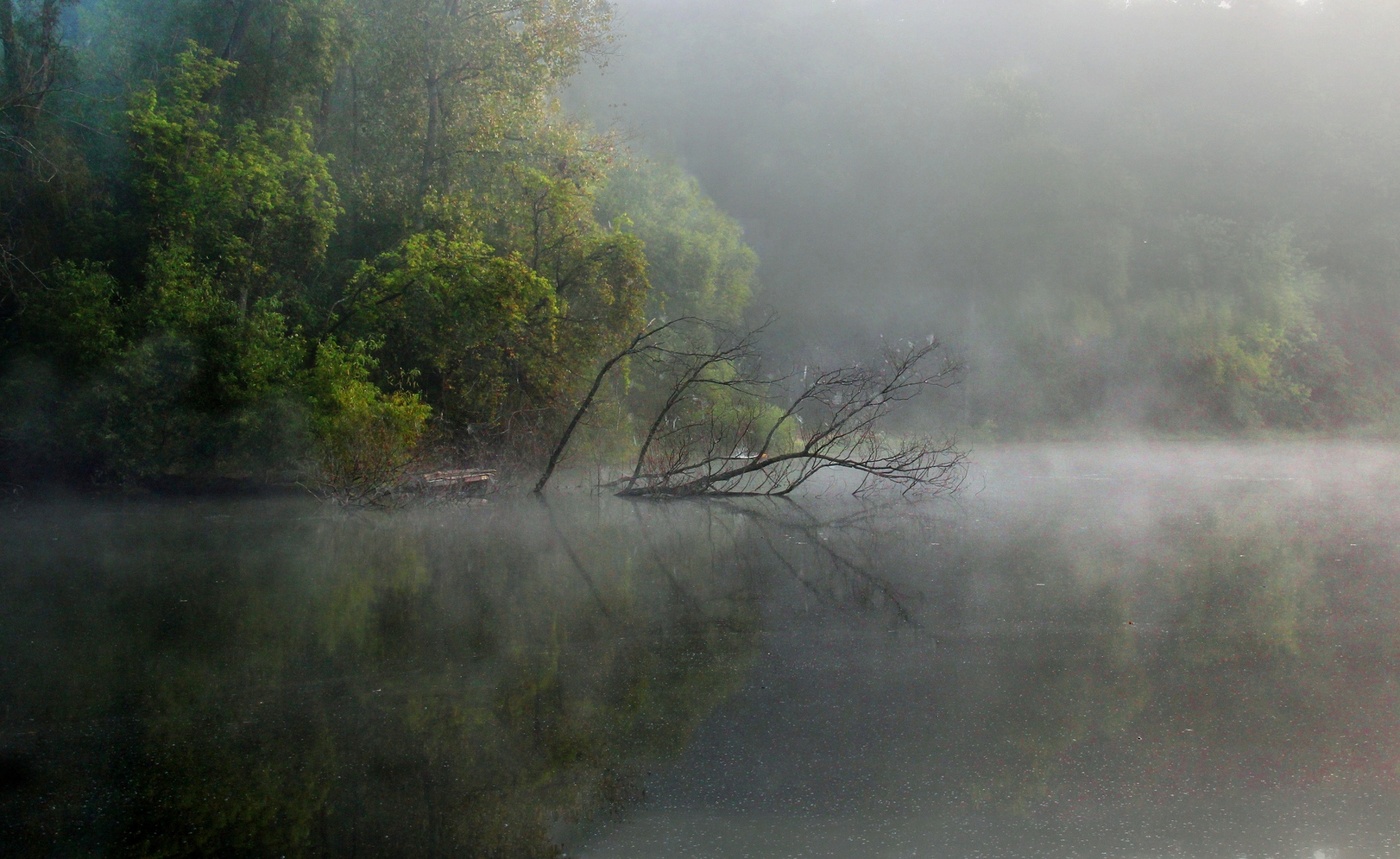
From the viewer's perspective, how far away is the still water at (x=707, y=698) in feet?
13.9

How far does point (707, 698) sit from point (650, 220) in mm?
24984

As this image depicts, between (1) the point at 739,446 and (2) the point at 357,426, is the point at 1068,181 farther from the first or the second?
(2) the point at 357,426

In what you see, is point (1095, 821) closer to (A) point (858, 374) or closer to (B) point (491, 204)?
(A) point (858, 374)

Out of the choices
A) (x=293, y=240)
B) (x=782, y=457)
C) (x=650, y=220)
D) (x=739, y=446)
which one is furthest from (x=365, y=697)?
(x=650, y=220)

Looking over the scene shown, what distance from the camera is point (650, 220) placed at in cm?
2977

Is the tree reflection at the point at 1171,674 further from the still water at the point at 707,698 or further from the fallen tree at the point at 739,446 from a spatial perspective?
the fallen tree at the point at 739,446

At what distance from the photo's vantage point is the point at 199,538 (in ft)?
40.9

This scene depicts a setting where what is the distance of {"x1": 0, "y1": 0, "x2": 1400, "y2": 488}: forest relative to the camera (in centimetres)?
1661

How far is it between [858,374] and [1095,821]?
1242 cm

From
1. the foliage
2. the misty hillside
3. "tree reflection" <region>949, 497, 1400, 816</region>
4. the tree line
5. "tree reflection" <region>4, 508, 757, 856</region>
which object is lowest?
"tree reflection" <region>4, 508, 757, 856</region>

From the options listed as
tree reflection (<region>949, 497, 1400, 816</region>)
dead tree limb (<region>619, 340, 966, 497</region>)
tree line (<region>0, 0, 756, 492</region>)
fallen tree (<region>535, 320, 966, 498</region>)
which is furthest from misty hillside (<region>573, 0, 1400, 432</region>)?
tree reflection (<region>949, 497, 1400, 816</region>)

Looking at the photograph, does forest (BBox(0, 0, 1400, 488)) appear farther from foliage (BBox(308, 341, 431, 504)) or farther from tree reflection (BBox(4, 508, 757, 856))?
tree reflection (BBox(4, 508, 757, 856))

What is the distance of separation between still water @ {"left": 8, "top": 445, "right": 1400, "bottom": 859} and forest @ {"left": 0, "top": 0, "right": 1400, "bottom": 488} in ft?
19.0

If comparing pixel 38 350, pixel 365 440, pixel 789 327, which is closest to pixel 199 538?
pixel 365 440
